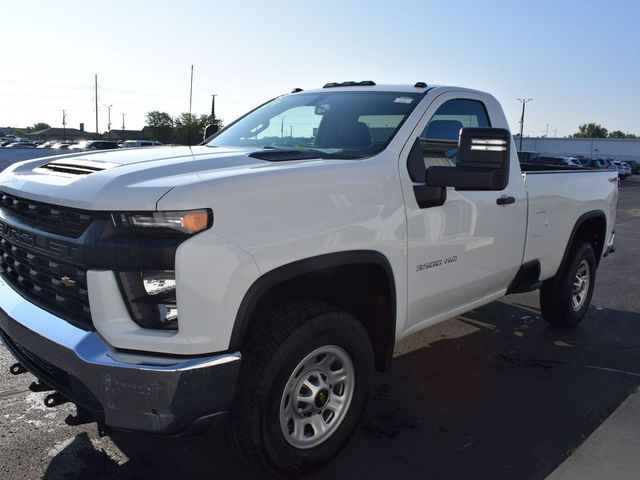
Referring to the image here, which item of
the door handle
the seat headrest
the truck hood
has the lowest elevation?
the door handle

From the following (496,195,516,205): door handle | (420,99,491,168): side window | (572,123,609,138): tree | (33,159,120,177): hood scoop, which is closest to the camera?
(33,159,120,177): hood scoop

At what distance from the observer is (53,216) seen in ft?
8.61

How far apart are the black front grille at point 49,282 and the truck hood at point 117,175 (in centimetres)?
29

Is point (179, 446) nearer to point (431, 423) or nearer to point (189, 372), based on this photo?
point (189, 372)

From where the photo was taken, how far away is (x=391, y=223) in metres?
3.13

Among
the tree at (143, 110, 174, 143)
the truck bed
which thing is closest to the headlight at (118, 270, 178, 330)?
the truck bed

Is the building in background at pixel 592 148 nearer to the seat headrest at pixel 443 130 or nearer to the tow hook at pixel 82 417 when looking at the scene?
the seat headrest at pixel 443 130

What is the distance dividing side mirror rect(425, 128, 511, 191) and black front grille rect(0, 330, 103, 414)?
210 centimetres

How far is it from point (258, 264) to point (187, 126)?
72.7m

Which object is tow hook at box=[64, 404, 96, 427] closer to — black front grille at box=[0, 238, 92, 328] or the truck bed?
black front grille at box=[0, 238, 92, 328]

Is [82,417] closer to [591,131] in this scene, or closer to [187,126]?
[187,126]

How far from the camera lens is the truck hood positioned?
2402 millimetres

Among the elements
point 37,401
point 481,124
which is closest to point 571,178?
point 481,124

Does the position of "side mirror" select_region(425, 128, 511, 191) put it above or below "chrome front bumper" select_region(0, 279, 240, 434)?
above
